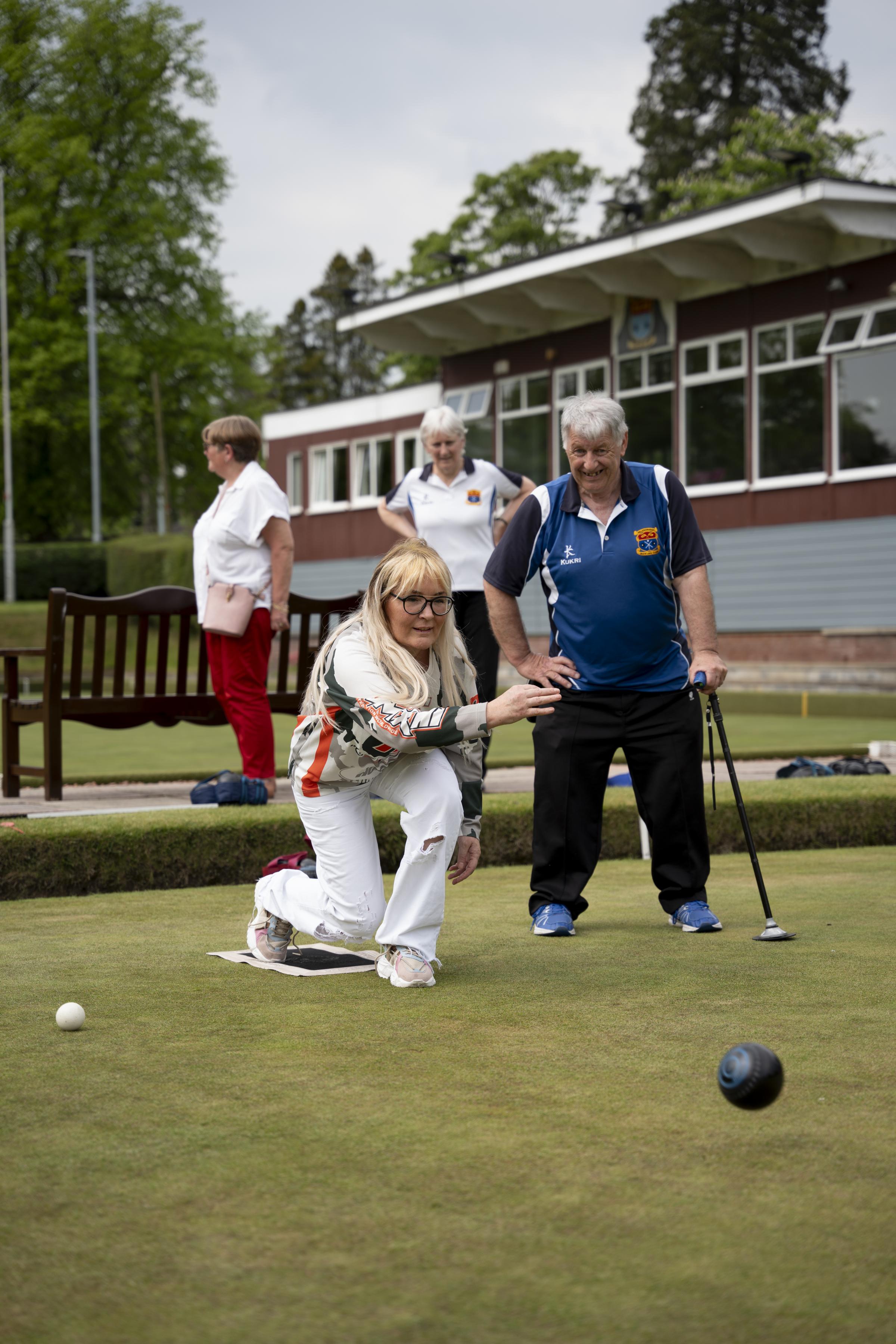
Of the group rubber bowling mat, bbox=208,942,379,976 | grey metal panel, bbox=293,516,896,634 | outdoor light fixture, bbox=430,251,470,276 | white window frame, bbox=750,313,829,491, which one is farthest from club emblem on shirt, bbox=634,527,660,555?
outdoor light fixture, bbox=430,251,470,276

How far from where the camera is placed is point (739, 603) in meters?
21.5

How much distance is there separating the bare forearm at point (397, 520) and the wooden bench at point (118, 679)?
389 mm

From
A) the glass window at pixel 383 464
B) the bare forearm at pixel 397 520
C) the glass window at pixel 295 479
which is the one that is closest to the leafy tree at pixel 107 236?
the glass window at pixel 295 479

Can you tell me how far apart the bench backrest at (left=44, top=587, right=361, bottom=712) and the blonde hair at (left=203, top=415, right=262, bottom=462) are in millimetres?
726

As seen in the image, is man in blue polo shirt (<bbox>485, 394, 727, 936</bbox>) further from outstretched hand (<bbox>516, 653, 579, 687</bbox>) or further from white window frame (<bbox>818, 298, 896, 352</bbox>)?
white window frame (<bbox>818, 298, 896, 352</bbox>)

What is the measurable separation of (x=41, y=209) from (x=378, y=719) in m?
38.2

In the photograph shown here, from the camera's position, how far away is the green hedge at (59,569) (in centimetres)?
3512

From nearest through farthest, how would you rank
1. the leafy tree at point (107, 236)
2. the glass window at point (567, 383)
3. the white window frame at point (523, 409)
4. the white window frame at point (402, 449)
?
the glass window at point (567, 383) → the white window frame at point (523, 409) → the white window frame at point (402, 449) → the leafy tree at point (107, 236)

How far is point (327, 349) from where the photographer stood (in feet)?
257

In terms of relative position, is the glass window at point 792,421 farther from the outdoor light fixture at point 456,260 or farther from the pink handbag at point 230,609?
the pink handbag at point 230,609

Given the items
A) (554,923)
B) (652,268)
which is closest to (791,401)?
(652,268)

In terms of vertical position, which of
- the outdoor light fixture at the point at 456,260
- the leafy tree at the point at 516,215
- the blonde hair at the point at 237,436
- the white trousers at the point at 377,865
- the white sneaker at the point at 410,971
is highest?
the leafy tree at the point at 516,215

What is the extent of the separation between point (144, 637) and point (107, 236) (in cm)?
3451

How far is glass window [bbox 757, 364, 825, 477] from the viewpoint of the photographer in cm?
2072
